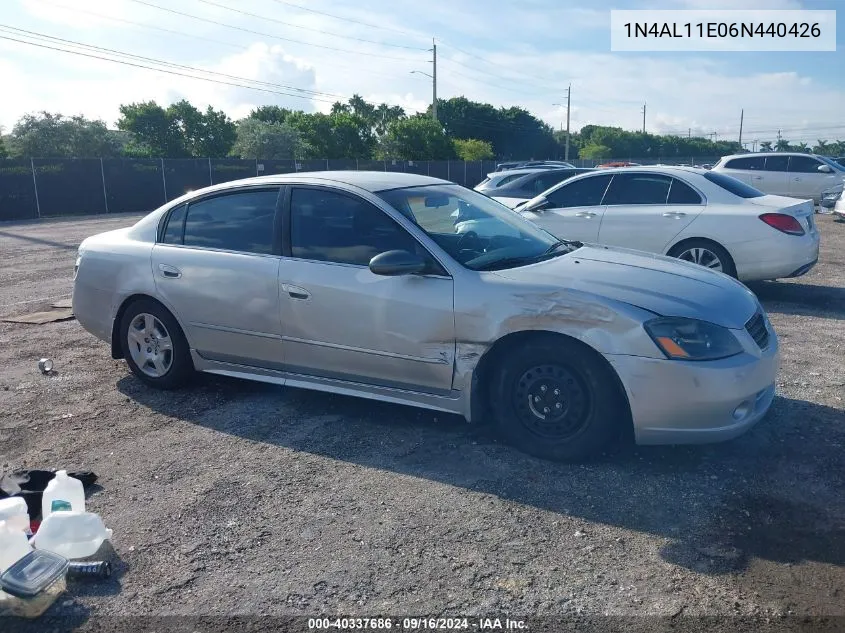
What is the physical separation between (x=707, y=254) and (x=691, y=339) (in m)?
4.91

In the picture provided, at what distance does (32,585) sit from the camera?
2871 mm

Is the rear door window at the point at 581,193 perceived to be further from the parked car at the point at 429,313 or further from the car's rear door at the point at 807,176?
the car's rear door at the point at 807,176

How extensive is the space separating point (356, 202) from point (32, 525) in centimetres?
257

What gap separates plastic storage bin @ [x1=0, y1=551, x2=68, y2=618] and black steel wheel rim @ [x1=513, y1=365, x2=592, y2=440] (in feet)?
7.85

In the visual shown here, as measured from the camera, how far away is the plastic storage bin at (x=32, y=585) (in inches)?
112

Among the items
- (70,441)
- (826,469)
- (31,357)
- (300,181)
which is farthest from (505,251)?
(31,357)

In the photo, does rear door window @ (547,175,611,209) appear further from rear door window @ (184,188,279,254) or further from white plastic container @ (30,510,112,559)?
white plastic container @ (30,510,112,559)

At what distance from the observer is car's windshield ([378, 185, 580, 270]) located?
456 cm

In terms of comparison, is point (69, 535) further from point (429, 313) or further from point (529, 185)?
point (529, 185)

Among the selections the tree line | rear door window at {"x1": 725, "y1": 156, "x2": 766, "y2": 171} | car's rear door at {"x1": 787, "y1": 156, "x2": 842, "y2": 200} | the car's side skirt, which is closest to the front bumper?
the car's side skirt

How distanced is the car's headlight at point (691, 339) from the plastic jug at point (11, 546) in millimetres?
3054

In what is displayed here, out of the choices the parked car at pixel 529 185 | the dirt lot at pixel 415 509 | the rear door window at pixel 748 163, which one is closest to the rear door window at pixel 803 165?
the rear door window at pixel 748 163

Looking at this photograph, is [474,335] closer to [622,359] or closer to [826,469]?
[622,359]

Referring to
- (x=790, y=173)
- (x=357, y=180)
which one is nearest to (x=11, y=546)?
(x=357, y=180)
